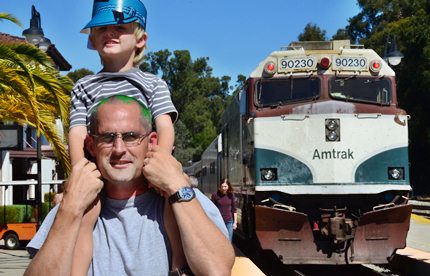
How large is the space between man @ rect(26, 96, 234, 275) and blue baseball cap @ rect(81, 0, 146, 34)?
1.47ft

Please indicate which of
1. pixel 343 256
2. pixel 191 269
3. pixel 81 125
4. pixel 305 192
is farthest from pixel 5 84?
pixel 191 269

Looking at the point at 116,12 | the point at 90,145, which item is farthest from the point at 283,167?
the point at 90,145

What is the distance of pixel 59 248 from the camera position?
2609mm

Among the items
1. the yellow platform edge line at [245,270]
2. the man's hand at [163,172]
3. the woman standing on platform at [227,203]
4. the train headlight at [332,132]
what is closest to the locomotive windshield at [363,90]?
the train headlight at [332,132]

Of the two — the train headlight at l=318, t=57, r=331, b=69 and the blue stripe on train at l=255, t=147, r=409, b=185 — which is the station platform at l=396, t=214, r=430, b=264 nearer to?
the blue stripe on train at l=255, t=147, r=409, b=185

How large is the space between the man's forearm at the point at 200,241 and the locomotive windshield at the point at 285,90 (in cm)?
994

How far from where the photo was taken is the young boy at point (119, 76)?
312 centimetres

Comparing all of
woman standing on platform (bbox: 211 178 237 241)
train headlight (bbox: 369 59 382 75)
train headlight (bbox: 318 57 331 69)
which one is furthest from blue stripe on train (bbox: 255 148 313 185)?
woman standing on platform (bbox: 211 178 237 241)

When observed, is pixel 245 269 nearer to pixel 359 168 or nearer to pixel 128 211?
pixel 359 168

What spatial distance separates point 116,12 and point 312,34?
254 feet

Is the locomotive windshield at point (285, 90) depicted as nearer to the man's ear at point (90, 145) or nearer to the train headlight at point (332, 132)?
the train headlight at point (332, 132)

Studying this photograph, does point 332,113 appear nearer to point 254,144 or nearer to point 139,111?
point 254,144

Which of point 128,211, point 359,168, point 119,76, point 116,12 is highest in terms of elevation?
point 116,12

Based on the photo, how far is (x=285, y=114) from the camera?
39.8 ft
